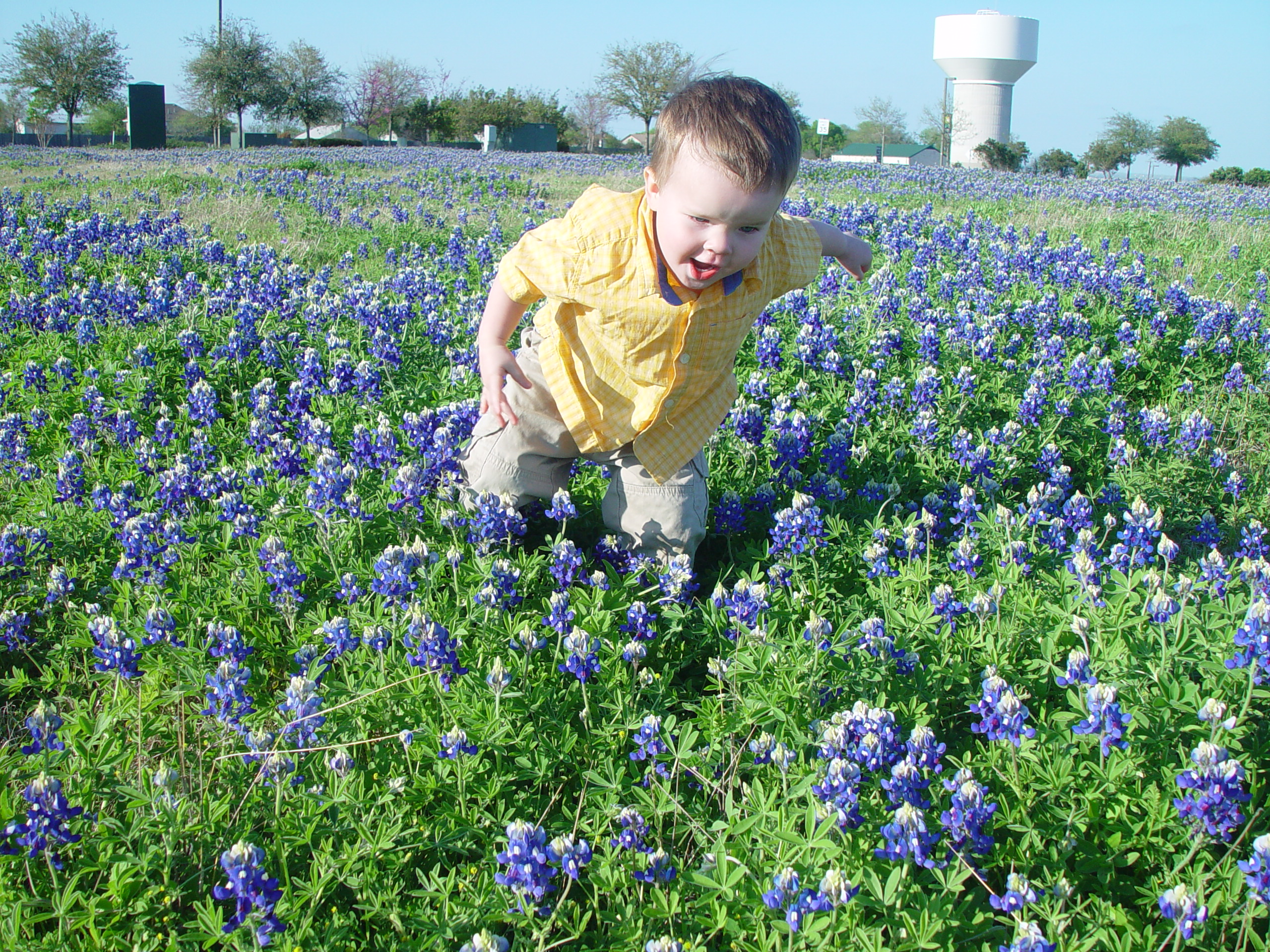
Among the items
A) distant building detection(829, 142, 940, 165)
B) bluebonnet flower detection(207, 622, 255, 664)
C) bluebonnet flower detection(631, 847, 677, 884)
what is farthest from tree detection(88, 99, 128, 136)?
bluebonnet flower detection(631, 847, 677, 884)

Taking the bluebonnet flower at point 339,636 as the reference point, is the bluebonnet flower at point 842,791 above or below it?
below

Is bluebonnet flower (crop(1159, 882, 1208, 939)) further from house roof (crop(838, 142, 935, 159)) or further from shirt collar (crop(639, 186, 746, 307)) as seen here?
house roof (crop(838, 142, 935, 159))

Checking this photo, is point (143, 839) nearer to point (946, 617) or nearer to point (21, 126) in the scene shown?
point (946, 617)

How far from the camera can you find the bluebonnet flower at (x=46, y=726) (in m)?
2.34

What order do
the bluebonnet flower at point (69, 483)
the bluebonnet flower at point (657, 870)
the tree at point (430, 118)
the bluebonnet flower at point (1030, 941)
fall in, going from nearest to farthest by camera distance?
the bluebonnet flower at point (1030, 941)
the bluebonnet flower at point (657, 870)
the bluebonnet flower at point (69, 483)
the tree at point (430, 118)

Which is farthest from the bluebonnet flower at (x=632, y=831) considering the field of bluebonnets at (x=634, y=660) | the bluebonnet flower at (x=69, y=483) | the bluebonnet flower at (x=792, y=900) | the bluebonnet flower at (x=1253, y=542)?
the bluebonnet flower at (x=69, y=483)

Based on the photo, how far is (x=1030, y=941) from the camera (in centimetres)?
181

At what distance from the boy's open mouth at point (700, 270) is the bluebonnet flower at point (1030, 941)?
2.01 metres

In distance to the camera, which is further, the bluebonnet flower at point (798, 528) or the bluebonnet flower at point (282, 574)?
the bluebonnet flower at point (798, 528)

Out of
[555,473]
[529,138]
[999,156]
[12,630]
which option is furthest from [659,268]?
[529,138]

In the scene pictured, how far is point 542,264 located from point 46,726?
6.75 ft

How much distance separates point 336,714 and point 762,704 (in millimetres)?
1279

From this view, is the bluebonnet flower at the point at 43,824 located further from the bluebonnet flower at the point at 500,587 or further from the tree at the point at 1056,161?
the tree at the point at 1056,161

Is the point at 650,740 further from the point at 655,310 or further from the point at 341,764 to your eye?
the point at 655,310
